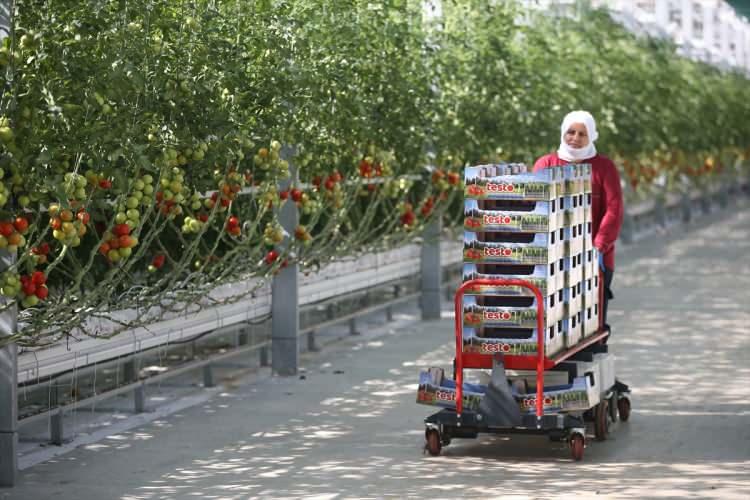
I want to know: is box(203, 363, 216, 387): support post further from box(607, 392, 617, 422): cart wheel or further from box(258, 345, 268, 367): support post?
box(607, 392, 617, 422): cart wheel

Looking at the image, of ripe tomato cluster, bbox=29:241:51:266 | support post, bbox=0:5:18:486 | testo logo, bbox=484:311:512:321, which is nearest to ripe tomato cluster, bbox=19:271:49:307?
ripe tomato cluster, bbox=29:241:51:266

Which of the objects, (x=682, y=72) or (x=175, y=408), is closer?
(x=175, y=408)

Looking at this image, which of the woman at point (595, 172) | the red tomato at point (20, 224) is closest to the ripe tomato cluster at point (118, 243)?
the red tomato at point (20, 224)

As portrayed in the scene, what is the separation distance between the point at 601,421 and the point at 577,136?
162 cm

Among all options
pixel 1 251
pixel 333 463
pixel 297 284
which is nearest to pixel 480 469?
pixel 333 463

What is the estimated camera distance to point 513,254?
7348mm

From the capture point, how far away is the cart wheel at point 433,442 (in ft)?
24.0

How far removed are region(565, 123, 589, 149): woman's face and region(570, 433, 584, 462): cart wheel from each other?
1.88m

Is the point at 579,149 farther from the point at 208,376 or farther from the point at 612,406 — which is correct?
the point at 208,376

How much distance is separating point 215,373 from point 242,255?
191 centimetres

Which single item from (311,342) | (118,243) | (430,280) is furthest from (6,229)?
(430,280)

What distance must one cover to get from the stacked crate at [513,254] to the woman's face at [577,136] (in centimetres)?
76

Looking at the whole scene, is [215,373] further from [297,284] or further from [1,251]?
[1,251]

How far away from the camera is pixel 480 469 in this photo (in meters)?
7.07
